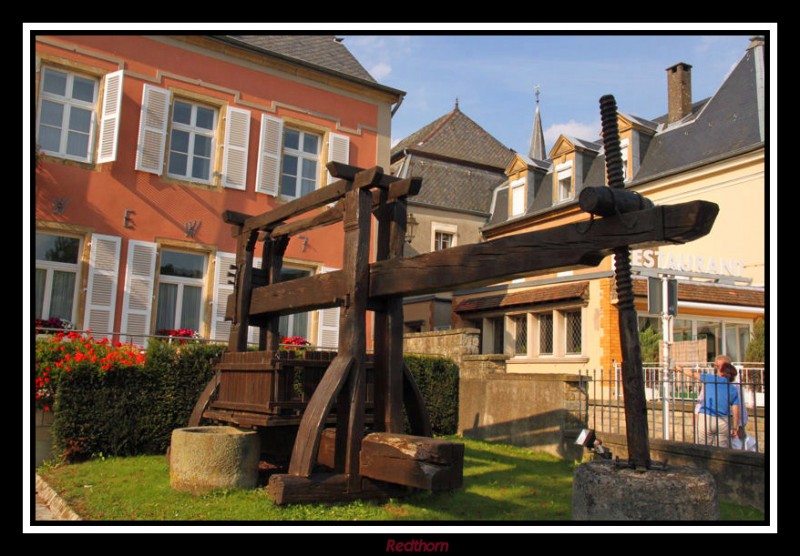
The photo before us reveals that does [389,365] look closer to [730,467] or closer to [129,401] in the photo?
[730,467]

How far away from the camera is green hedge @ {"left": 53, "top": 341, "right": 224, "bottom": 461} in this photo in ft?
26.6

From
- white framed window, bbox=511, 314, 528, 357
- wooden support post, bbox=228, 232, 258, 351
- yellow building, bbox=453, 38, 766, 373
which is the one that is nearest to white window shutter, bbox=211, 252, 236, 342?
wooden support post, bbox=228, 232, 258, 351

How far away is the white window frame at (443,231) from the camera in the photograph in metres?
24.8

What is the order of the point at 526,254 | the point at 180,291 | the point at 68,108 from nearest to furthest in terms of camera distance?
the point at 526,254 < the point at 68,108 < the point at 180,291

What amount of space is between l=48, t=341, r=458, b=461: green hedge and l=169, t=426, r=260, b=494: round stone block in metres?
2.05

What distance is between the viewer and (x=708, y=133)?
18953 millimetres

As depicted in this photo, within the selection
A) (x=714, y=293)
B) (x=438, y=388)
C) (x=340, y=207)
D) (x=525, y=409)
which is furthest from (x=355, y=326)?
(x=714, y=293)

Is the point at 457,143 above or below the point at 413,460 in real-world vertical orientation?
above

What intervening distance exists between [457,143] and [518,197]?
4879 millimetres

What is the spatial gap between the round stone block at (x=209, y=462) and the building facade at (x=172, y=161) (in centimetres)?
600

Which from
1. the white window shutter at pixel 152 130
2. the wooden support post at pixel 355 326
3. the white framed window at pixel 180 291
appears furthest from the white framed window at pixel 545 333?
the wooden support post at pixel 355 326

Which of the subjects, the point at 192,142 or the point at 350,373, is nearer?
the point at 350,373
